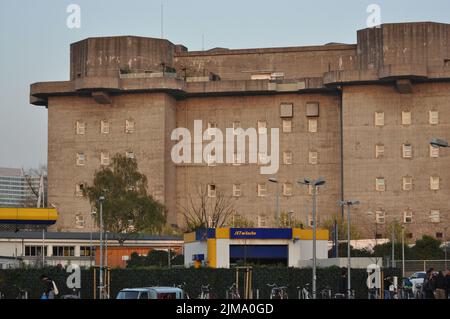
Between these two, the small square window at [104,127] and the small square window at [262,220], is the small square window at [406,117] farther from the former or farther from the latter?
the small square window at [104,127]

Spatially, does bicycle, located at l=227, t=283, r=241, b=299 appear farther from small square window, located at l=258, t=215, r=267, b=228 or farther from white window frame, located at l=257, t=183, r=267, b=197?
white window frame, located at l=257, t=183, r=267, b=197

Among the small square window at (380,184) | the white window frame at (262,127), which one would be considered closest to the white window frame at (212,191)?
the white window frame at (262,127)

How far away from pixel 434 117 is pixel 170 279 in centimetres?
8296

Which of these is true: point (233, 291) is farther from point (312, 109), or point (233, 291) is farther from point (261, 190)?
point (312, 109)

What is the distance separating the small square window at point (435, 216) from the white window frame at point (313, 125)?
1903 cm

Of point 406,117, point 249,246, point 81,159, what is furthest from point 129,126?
point 249,246

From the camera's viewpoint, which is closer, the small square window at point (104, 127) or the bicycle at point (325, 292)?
the bicycle at point (325, 292)

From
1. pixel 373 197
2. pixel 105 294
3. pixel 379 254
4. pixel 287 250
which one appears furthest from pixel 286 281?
pixel 373 197

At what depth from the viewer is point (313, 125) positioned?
146250mm

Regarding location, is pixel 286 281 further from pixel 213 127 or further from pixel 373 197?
pixel 213 127

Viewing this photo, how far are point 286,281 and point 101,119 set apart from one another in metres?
86.9

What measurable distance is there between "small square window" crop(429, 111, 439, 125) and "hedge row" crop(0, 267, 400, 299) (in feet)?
256

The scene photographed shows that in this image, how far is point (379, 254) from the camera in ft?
352

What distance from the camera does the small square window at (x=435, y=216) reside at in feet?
446
